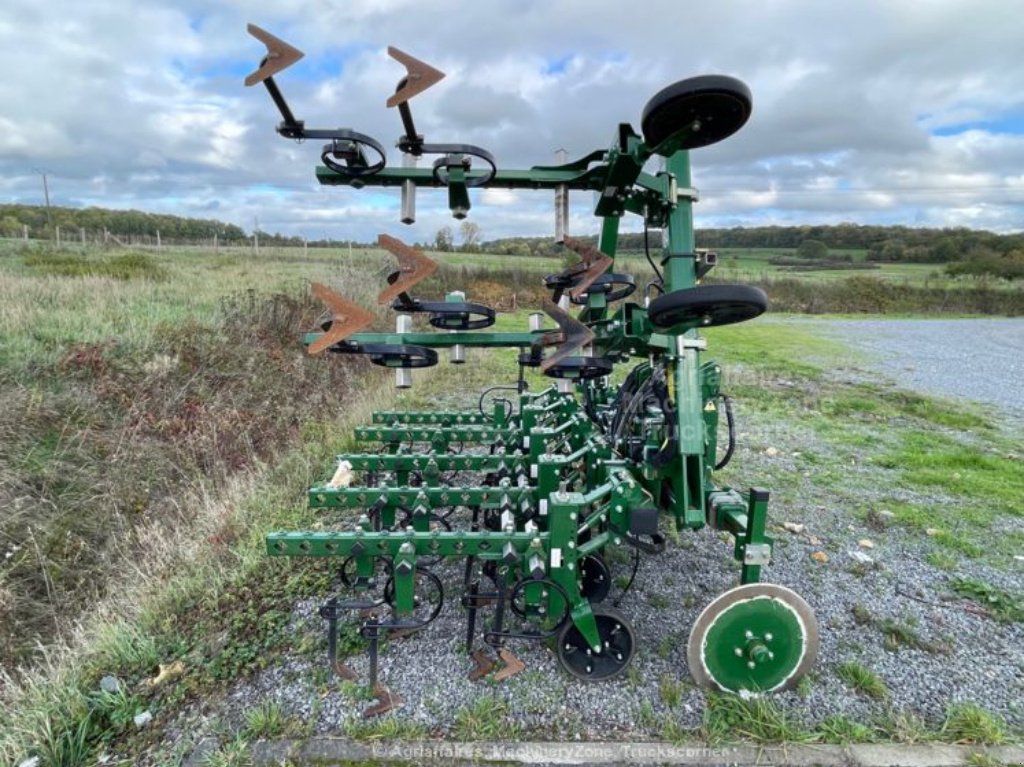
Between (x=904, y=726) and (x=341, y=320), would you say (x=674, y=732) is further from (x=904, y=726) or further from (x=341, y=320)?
(x=341, y=320)

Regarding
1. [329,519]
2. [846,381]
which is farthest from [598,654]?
[846,381]

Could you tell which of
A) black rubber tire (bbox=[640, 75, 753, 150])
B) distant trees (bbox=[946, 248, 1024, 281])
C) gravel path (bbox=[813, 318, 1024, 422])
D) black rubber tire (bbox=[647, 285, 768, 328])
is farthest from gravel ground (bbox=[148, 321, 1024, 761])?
distant trees (bbox=[946, 248, 1024, 281])

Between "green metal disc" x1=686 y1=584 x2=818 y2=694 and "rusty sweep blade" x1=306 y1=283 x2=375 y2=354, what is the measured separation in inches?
89.8

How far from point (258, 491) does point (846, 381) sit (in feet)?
40.7

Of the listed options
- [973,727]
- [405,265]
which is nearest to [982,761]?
[973,727]

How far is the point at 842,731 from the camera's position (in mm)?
2748

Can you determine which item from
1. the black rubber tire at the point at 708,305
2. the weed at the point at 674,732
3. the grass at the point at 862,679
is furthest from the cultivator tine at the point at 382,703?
the grass at the point at 862,679

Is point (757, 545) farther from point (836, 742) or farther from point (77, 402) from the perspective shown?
point (77, 402)

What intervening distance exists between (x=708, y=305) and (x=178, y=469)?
274 inches

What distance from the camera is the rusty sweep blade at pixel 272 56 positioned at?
2.66 m

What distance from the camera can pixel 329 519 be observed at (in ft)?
16.7

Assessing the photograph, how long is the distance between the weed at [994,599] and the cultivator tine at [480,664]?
11.3 ft

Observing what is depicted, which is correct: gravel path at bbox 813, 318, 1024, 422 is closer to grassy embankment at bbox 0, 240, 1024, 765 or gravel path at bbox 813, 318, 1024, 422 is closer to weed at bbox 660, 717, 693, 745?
grassy embankment at bbox 0, 240, 1024, 765

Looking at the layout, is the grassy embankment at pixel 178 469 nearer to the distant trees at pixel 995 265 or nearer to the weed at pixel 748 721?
the weed at pixel 748 721
